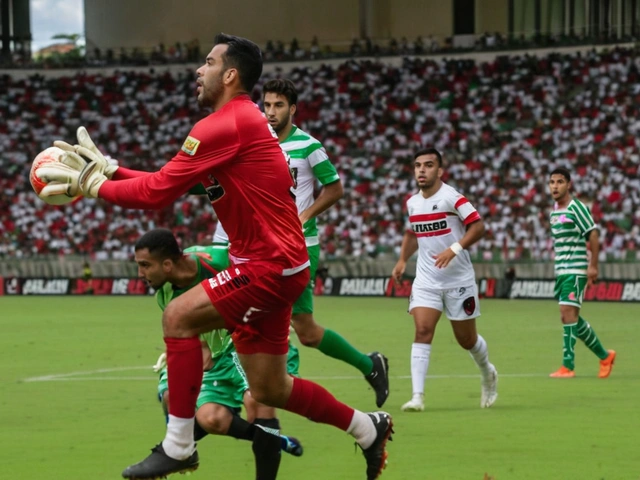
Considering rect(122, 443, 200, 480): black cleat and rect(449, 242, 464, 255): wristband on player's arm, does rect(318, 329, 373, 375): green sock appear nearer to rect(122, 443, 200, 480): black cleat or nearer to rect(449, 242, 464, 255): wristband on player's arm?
rect(449, 242, 464, 255): wristband on player's arm

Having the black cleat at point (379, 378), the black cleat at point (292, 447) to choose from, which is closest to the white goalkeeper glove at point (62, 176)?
the black cleat at point (292, 447)

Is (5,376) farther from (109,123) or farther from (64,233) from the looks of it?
(109,123)

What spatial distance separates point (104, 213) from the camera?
3809cm

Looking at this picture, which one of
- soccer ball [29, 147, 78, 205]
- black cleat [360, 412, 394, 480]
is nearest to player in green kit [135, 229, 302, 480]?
black cleat [360, 412, 394, 480]

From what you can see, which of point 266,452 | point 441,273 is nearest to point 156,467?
point 266,452

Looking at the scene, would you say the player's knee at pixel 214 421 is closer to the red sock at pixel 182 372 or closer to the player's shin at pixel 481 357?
the red sock at pixel 182 372

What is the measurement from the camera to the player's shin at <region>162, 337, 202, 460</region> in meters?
5.98

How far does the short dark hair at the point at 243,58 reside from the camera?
621cm

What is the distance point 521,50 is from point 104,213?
14.4 m

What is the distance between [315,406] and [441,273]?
4696 mm

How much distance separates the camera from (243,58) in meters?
6.23

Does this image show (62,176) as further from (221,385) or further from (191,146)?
(221,385)

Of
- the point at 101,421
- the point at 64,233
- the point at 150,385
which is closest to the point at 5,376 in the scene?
the point at 150,385

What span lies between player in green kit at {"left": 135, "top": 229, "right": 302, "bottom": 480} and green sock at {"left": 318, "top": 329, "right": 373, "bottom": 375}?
163 centimetres
